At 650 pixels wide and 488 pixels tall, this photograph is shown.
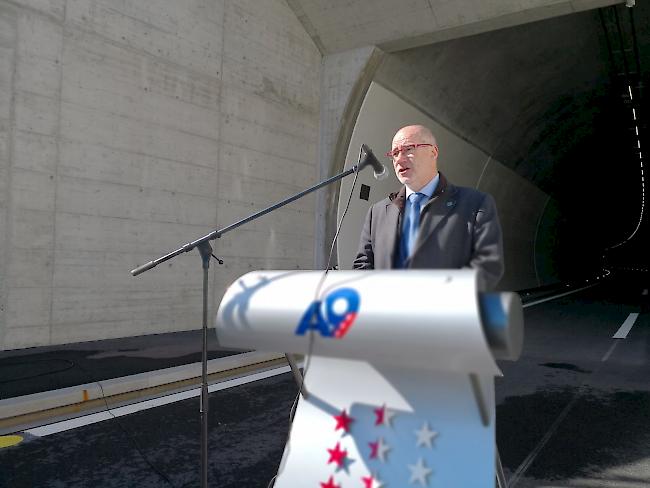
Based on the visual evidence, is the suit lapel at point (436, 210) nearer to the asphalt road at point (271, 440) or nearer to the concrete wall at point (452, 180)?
the asphalt road at point (271, 440)

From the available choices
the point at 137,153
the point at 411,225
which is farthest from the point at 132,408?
the point at 137,153

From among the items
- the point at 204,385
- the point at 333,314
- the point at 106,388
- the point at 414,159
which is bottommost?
the point at 106,388

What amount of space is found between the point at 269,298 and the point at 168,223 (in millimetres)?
6495

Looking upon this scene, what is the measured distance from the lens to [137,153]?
753 centimetres

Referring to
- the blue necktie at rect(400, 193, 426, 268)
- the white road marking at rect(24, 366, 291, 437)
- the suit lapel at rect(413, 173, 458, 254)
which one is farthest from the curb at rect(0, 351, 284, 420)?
the suit lapel at rect(413, 173, 458, 254)

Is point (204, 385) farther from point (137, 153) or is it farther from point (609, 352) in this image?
point (609, 352)

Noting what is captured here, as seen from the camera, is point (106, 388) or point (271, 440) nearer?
point (271, 440)

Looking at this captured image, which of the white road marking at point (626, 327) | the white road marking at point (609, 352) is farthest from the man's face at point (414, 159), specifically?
the white road marking at point (626, 327)

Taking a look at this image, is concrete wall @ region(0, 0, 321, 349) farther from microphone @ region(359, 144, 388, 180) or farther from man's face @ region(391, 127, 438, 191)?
man's face @ region(391, 127, 438, 191)

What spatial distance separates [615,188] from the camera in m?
29.3

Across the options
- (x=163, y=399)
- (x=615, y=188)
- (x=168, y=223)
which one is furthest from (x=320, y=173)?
(x=615, y=188)

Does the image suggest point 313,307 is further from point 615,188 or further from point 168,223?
point 615,188

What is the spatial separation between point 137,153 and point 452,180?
8467mm

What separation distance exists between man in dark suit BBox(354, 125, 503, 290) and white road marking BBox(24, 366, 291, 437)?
3.33 meters
